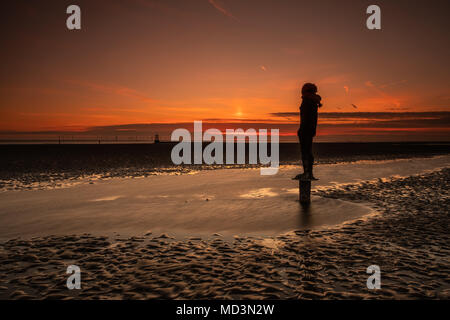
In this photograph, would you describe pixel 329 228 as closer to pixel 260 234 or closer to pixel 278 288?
pixel 260 234

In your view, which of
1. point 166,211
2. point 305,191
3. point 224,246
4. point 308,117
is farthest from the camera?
point 305,191

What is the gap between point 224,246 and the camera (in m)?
6.68

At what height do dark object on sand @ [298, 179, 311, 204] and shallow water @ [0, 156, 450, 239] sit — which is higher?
dark object on sand @ [298, 179, 311, 204]

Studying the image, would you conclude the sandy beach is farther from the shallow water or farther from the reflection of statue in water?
the reflection of statue in water

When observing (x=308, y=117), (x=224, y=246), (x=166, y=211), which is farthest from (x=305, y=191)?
(x=224, y=246)

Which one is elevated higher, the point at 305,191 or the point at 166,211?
the point at 305,191

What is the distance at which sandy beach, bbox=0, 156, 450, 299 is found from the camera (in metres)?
4.65

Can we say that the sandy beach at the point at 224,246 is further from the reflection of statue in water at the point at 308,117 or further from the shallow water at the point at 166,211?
the reflection of statue in water at the point at 308,117

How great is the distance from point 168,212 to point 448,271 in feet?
24.9

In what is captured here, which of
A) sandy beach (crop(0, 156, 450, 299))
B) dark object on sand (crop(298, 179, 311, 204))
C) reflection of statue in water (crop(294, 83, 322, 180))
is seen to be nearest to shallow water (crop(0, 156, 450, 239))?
sandy beach (crop(0, 156, 450, 299))

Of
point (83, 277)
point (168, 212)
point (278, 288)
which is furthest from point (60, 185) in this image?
point (278, 288)

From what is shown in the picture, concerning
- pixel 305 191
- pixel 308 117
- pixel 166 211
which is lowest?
pixel 166 211

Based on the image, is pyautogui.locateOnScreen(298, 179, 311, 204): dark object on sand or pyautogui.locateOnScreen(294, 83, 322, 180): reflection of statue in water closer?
pyautogui.locateOnScreen(294, 83, 322, 180): reflection of statue in water

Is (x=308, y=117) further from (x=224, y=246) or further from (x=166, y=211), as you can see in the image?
(x=224, y=246)
